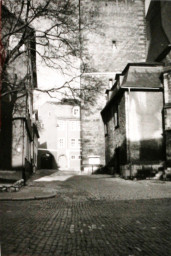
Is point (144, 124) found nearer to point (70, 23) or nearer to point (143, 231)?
point (70, 23)

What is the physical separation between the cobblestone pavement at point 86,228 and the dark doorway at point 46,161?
38639mm

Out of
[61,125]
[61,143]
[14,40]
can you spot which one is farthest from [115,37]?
[61,143]

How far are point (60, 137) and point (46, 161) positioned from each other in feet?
17.1

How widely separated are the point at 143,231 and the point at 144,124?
1374 cm

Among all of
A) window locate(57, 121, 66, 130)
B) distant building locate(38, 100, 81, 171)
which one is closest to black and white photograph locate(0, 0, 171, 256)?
distant building locate(38, 100, 81, 171)

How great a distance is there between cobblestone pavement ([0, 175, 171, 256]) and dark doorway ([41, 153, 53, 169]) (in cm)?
3864

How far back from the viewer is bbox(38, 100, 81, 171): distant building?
1949 inches

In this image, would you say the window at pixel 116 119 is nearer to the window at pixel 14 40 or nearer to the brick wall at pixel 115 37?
the brick wall at pixel 115 37

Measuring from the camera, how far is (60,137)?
1980 inches

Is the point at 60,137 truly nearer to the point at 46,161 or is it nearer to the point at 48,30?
the point at 46,161

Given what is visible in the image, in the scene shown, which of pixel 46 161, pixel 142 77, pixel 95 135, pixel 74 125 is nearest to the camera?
pixel 142 77

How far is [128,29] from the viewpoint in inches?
1152

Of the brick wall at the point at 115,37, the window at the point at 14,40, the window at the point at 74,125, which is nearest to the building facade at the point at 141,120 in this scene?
the window at the point at 14,40

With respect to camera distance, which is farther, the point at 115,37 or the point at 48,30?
the point at 115,37
